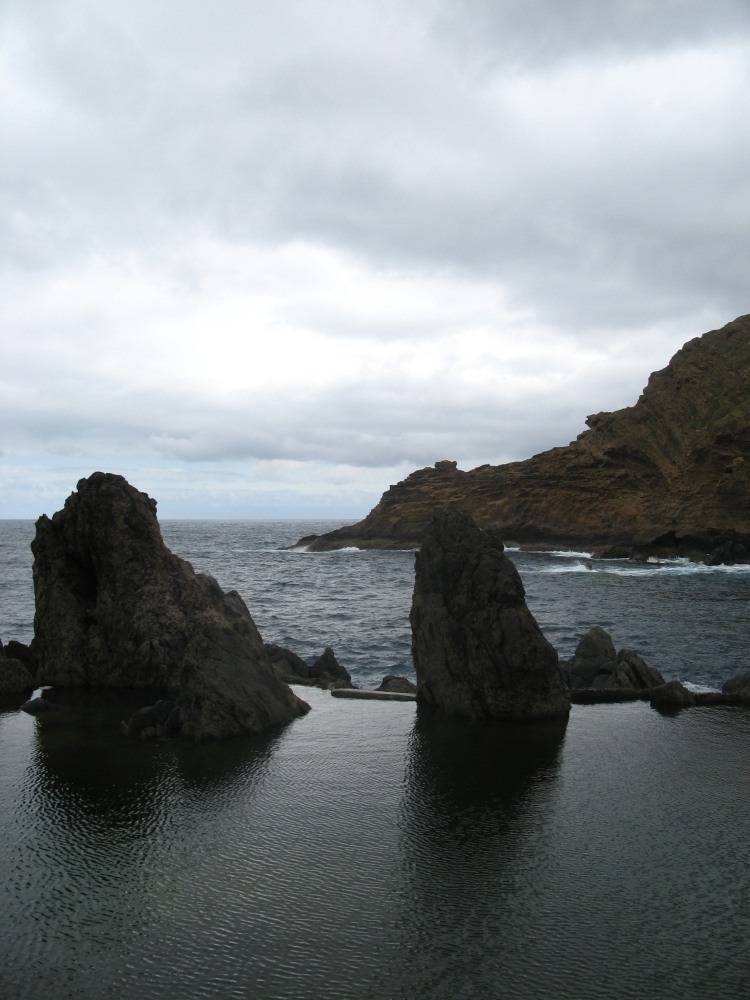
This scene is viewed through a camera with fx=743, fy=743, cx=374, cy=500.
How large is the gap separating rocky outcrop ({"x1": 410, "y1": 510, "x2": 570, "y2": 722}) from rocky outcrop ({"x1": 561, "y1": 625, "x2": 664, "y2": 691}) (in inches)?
135

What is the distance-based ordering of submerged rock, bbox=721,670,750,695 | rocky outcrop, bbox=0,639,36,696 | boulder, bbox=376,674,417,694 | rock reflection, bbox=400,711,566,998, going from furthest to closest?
boulder, bbox=376,674,417,694, rocky outcrop, bbox=0,639,36,696, submerged rock, bbox=721,670,750,695, rock reflection, bbox=400,711,566,998

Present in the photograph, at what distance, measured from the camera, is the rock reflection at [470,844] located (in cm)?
719

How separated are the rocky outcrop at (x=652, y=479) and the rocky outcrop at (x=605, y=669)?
189ft

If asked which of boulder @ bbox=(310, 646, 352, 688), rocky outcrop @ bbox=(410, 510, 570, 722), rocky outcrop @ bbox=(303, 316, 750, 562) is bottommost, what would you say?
boulder @ bbox=(310, 646, 352, 688)

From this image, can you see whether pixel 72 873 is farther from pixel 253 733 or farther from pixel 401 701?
pixel 401 701

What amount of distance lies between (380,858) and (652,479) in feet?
265

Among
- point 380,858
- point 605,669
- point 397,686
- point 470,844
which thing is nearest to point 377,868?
point 380,858

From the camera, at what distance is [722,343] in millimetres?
80562

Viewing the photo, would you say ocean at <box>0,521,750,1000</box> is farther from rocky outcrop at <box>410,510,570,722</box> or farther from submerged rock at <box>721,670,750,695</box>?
submerged rock at <box>721,670,750,695</box>

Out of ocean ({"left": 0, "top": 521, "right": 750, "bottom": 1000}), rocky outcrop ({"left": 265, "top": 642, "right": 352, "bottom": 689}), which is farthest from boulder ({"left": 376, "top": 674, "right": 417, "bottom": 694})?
ocean ({"left": 0, "top": 521, "right": 750, "bottom": 1000})

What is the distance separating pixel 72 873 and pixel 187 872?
139cm

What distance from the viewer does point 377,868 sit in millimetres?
8977

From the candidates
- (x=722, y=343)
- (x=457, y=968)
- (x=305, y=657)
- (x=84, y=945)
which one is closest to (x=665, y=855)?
(x=457, y=968)

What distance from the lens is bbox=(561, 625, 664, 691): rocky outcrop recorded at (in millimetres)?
18853
